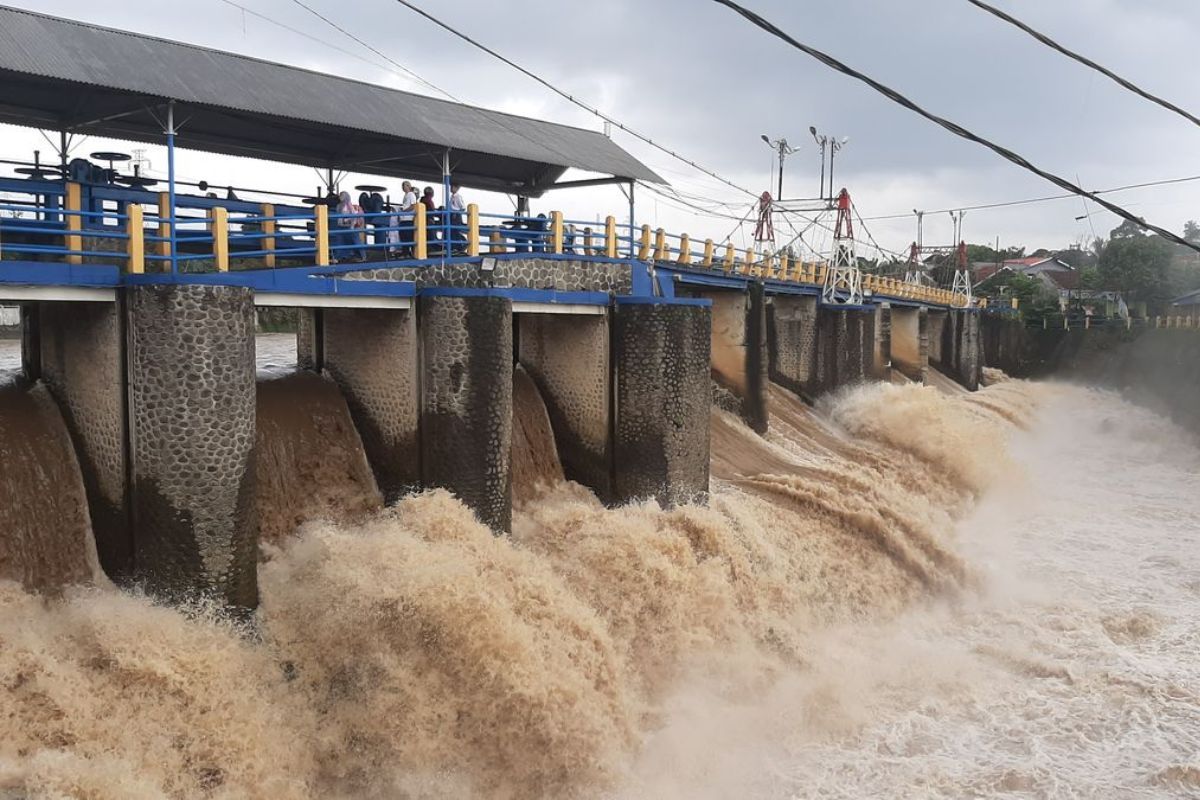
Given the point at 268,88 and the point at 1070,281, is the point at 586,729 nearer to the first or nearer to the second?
the point at 268,88

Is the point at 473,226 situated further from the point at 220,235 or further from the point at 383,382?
the point at 220,235

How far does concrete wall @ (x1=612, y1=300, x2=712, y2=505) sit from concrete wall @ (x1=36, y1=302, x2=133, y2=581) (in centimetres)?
798

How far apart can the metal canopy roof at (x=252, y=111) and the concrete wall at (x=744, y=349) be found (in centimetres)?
647

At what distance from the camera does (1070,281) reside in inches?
3831

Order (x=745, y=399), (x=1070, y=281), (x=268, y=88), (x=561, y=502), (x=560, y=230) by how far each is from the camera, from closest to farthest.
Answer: (x=268, y=88), (x=561, y=502), (x=560, y=230), (x=745, y=399), (x=1070, y=281)

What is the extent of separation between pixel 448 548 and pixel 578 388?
17.5 ft

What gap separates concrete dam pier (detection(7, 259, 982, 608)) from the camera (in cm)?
991

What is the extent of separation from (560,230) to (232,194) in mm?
5343

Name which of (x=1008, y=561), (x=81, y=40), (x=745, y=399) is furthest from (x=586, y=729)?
(x=745, y=399)

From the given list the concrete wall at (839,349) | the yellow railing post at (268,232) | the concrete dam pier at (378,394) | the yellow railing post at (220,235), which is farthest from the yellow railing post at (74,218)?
Result: the concrete wall at (839,349)

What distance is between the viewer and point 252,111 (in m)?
12.0

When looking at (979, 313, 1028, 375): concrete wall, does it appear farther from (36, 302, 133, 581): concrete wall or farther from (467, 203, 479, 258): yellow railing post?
(36, 302, 133, 581): concrete wall

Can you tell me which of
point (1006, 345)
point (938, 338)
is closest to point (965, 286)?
point (1006, 345)

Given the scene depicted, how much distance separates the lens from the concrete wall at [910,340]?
43094 millimetres
